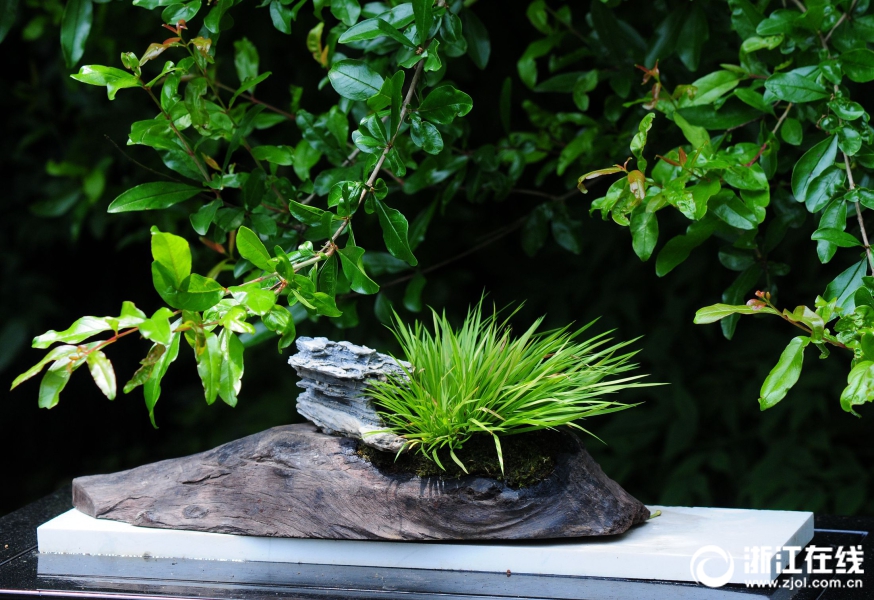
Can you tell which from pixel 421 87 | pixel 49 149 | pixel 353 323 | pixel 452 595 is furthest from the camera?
pixel 49 149

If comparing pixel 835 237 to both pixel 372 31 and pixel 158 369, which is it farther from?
pixel 158 369

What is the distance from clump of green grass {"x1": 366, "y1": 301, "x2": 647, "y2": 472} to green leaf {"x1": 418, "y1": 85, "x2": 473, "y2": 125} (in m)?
0.33

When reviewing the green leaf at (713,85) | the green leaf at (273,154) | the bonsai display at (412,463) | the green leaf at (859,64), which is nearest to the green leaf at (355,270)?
the bonsai display at (412,463)

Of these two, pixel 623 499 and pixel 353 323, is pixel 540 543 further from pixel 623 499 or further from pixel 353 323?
pixel 353 323

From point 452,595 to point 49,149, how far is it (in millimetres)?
2177

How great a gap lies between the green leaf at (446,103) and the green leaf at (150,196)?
40cm

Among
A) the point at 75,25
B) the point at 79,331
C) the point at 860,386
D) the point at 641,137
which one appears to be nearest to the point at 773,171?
the point at 641,137

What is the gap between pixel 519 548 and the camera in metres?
1.17

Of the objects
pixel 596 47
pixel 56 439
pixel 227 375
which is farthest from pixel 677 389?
pixel 56 439

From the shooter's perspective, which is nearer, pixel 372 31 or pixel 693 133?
pixel 372 31

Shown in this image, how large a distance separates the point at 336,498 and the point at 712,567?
502 mm

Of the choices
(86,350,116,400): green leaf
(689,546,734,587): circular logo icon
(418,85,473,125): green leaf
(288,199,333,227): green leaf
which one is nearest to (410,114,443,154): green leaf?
(418,85,473,125): green leaf

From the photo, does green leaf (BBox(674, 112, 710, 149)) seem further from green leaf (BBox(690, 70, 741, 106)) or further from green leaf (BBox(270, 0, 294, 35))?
green leaf (BBox(270, 0, 294, 35))

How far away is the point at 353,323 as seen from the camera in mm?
1516
